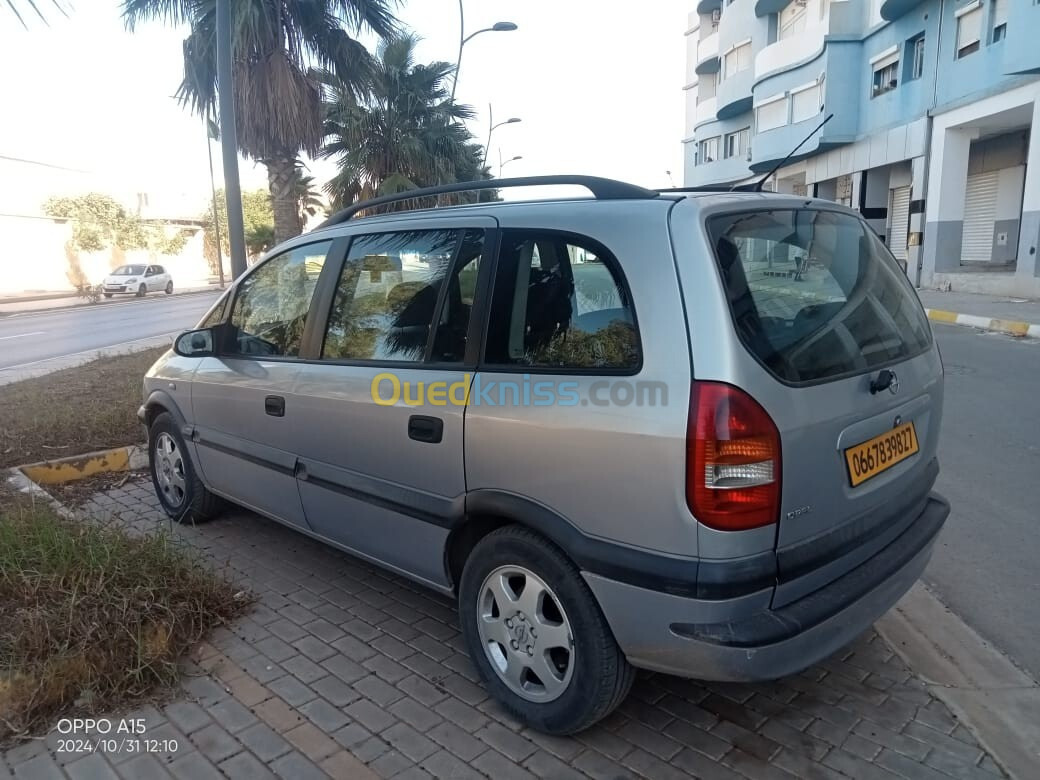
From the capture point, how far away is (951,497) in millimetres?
4758

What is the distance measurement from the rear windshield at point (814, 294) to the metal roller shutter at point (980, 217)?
77.5ft

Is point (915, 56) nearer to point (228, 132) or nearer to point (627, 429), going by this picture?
point (228, 132)

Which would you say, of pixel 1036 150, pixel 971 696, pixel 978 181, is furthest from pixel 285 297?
pixel 978 181

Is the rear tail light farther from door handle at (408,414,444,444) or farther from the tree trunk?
the tree trunk

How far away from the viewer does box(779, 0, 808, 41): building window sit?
27.6 metres

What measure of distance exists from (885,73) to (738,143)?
1223cm

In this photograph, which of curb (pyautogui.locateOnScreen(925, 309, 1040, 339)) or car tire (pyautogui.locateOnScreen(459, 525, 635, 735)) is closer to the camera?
car tire (pyautogui.locateOnScreen(459, 525, 635, 735))

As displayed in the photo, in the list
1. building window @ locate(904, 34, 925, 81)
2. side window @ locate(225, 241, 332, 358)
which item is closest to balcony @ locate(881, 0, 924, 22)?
building window @ locate(904, 34, 925, 81)

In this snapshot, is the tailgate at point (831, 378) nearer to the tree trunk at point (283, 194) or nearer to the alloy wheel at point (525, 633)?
the alloy wheel at point (525, 633)

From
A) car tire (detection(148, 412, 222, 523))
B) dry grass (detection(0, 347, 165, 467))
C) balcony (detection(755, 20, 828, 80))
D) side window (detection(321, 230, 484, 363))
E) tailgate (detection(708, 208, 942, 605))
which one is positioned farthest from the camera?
balcony (detection(755, 20, 828, 80))

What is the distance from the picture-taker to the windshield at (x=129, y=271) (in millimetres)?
32594

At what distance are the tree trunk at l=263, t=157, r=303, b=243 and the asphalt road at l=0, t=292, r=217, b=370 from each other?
4469mm

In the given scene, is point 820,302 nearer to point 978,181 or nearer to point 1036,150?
point 1036,150

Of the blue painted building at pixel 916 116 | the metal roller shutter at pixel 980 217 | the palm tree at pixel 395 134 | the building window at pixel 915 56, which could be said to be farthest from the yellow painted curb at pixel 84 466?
the metal roller shutter at pixel 980 217
